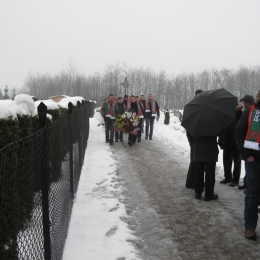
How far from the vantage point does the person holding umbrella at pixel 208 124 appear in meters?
5.49

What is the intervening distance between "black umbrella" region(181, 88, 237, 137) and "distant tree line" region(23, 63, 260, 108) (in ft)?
202

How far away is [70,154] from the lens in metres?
5.34

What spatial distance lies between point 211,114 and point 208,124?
0.18 m

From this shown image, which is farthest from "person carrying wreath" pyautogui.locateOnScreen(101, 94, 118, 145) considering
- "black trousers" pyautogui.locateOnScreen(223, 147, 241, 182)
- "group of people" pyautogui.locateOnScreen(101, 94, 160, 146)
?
"black trousers" pyautogui.locateOnScreen(223, 147, 241, 182)

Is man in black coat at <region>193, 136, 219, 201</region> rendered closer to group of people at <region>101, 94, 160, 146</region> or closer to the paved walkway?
the paved walkway

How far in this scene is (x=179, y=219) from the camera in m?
4.96

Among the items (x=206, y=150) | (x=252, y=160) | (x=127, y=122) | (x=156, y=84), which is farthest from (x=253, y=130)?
(x=156, y=84)

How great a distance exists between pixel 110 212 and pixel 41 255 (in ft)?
8.76

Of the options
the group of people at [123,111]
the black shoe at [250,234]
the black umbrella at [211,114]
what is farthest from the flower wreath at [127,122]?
the black shoe at [250,234]

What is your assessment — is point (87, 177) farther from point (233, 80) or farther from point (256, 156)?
point (233, 80)

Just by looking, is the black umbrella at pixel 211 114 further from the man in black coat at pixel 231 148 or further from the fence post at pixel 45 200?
the fence post at pixel 45 200

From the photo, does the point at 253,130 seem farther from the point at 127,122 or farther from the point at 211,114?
the point at 127,122

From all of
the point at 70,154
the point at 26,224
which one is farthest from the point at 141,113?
the point at 26,224

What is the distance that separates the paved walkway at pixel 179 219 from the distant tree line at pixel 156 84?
198ft
